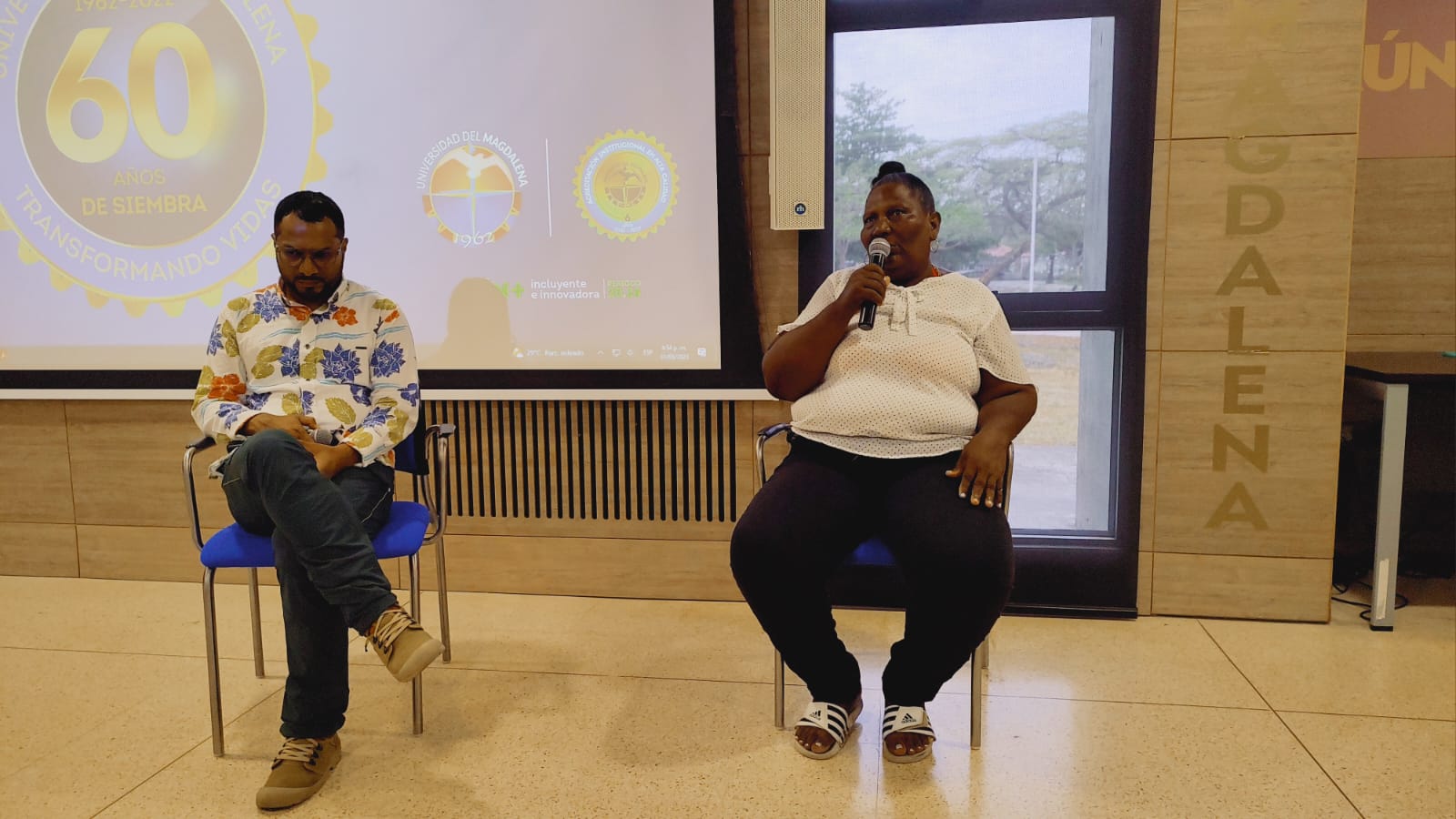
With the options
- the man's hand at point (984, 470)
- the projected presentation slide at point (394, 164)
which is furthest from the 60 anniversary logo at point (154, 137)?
the man's hand at point (984, 470)

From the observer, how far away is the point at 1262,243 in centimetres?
263

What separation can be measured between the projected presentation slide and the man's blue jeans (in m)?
1.11

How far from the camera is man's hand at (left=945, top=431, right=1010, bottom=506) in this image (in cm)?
193

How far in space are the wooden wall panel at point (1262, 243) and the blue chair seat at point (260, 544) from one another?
2172 mm

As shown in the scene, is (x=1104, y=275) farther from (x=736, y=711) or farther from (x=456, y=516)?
(x=456, y=516)

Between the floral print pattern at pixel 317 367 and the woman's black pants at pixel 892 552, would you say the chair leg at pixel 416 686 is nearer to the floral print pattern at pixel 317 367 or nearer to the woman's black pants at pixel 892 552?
the floral print pattern at pixel 317 367

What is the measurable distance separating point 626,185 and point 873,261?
1043mm

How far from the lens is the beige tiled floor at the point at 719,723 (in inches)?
71.2

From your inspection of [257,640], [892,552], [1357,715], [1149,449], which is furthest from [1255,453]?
[257,640]

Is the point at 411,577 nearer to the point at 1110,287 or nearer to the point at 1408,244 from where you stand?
the point at 1110,287

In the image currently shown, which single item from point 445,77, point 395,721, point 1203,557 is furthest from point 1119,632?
point 445,77

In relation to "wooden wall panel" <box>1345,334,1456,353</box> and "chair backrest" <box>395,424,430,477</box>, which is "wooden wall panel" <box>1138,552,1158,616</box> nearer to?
"wooden wall panel" <box>1345,334,1456,353</box>

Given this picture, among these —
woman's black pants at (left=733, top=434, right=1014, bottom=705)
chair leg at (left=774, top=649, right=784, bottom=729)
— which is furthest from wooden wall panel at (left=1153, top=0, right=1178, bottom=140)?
chair leg at (left=774, top=649, right=784, bottom=729)

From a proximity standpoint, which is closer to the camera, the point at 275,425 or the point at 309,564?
the point at 309,564
